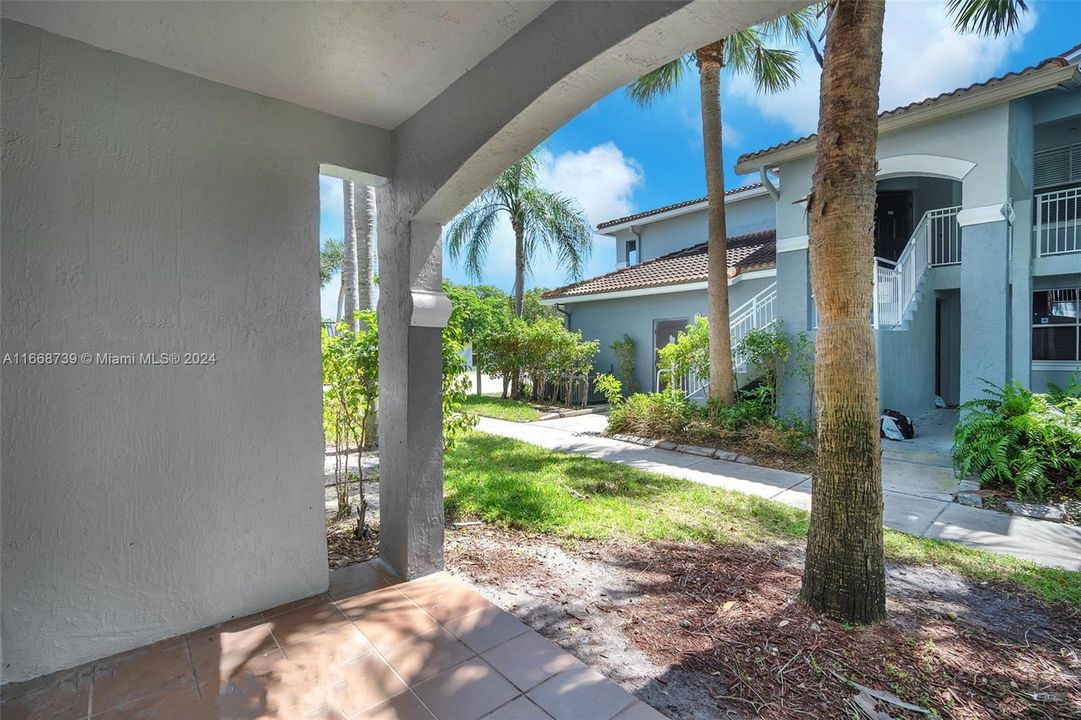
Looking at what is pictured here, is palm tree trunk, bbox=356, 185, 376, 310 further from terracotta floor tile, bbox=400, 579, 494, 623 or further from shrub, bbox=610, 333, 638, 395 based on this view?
shrub, bbox=610, 333, 638, 395

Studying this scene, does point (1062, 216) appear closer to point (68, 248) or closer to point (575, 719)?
point (575, 719)

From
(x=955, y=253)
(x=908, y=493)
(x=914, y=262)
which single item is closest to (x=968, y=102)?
(x=914, y=262)

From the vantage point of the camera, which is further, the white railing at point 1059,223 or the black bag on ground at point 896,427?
the white railing at point 1059,223

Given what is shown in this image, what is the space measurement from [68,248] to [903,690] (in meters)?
4.69

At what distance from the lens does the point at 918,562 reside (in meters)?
3.89

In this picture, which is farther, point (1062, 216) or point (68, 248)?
point (1062, 216)

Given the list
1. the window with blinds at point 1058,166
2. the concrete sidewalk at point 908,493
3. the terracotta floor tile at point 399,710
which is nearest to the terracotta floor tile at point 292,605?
the terracotta floor tile at point 399,710

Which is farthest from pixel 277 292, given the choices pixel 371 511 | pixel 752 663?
pixel 752 663

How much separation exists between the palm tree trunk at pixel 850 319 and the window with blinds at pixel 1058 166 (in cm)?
1029

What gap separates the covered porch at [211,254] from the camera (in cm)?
235

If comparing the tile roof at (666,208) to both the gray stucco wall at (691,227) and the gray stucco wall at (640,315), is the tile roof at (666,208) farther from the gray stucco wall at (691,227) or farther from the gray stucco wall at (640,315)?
the gray stucco wall at (640,315)

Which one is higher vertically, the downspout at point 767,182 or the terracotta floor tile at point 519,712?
the downspout at point 767,182

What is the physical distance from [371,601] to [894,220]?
529 inches

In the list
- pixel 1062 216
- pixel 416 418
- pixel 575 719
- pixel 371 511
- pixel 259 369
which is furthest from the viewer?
pixel 1062 216
